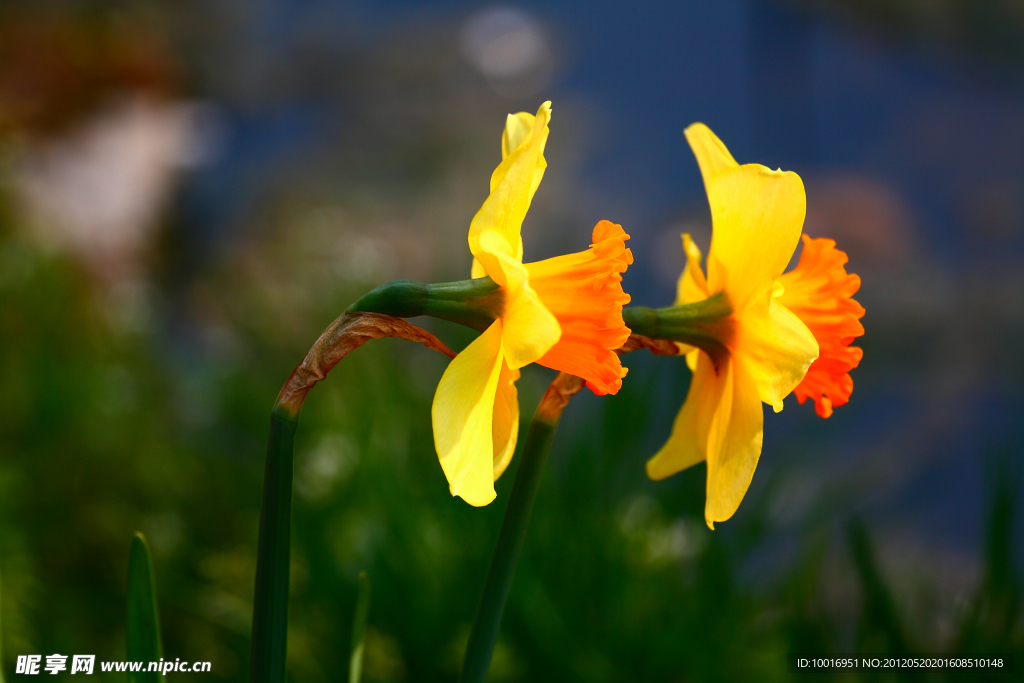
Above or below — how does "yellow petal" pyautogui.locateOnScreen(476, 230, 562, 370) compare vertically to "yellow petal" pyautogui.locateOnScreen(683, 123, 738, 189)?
below

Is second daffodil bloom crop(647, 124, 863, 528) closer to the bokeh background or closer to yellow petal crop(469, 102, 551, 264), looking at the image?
yellow petal crop(469, 102, 551, 264)

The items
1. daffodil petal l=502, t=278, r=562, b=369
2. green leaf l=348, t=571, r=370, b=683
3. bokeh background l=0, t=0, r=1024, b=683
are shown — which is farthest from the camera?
bokeh background l=0, t=0, r=1024, b=683

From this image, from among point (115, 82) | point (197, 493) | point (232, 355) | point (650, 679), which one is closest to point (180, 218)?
point (115, 82)

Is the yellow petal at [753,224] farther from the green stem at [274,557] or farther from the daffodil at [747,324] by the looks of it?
the green stem at [274,557]

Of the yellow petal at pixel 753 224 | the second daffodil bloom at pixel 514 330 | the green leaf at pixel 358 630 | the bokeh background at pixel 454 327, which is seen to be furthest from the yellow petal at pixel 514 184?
the bokeh background at pixel 454 327

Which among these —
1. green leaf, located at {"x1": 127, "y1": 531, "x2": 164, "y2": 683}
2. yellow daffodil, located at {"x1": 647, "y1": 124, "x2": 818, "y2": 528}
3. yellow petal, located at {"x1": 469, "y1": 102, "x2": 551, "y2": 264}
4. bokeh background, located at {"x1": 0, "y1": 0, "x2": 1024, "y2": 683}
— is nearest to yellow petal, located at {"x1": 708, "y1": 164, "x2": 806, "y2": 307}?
yellow daffodil, located at {"x1": 647, "y1": 124, "x2": 818, "y2": 528}

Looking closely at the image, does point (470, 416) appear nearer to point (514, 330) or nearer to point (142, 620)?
point (514, 330)
